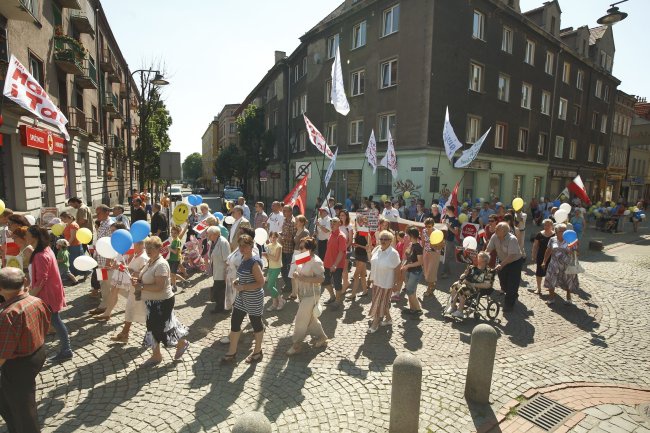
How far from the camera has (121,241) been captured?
565 centimetres

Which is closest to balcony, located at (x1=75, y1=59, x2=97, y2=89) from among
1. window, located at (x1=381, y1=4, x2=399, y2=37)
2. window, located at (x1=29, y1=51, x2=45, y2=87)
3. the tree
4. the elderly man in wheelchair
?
window, located at (x1=29, y1=51, x2=45, y2=87)

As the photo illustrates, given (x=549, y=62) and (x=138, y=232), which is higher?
(x=549, y=62)

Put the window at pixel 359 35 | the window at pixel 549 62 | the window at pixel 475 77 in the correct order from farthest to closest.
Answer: the window at pixel 549 62 → the window at pixel 359 35 → the window at pixel 475 77

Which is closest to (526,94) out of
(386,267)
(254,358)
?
(386,267)

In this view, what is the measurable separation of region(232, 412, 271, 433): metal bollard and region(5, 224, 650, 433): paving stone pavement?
140 cm

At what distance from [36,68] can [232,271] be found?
15387 mm

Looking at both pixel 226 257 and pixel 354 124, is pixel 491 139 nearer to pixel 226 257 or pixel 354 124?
pixel 354 124

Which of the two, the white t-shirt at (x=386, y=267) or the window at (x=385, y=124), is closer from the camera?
the white t-shirt at (x=386, y=267)

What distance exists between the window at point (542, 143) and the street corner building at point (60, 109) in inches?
1114

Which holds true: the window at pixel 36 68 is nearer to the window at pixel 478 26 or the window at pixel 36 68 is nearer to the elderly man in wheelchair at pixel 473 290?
the elderly man in wheelchair at pixel 473 290

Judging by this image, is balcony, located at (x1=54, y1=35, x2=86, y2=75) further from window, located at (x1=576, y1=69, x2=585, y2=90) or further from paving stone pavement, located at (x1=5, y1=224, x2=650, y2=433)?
window, located at (x1=576, y1=69, x2=585, y2=90)

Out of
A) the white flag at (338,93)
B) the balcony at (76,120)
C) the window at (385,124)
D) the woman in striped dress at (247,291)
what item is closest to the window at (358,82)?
the window at (385,124)

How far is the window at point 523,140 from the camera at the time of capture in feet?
84.1

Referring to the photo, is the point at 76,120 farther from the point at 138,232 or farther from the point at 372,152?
the point at 138,232
